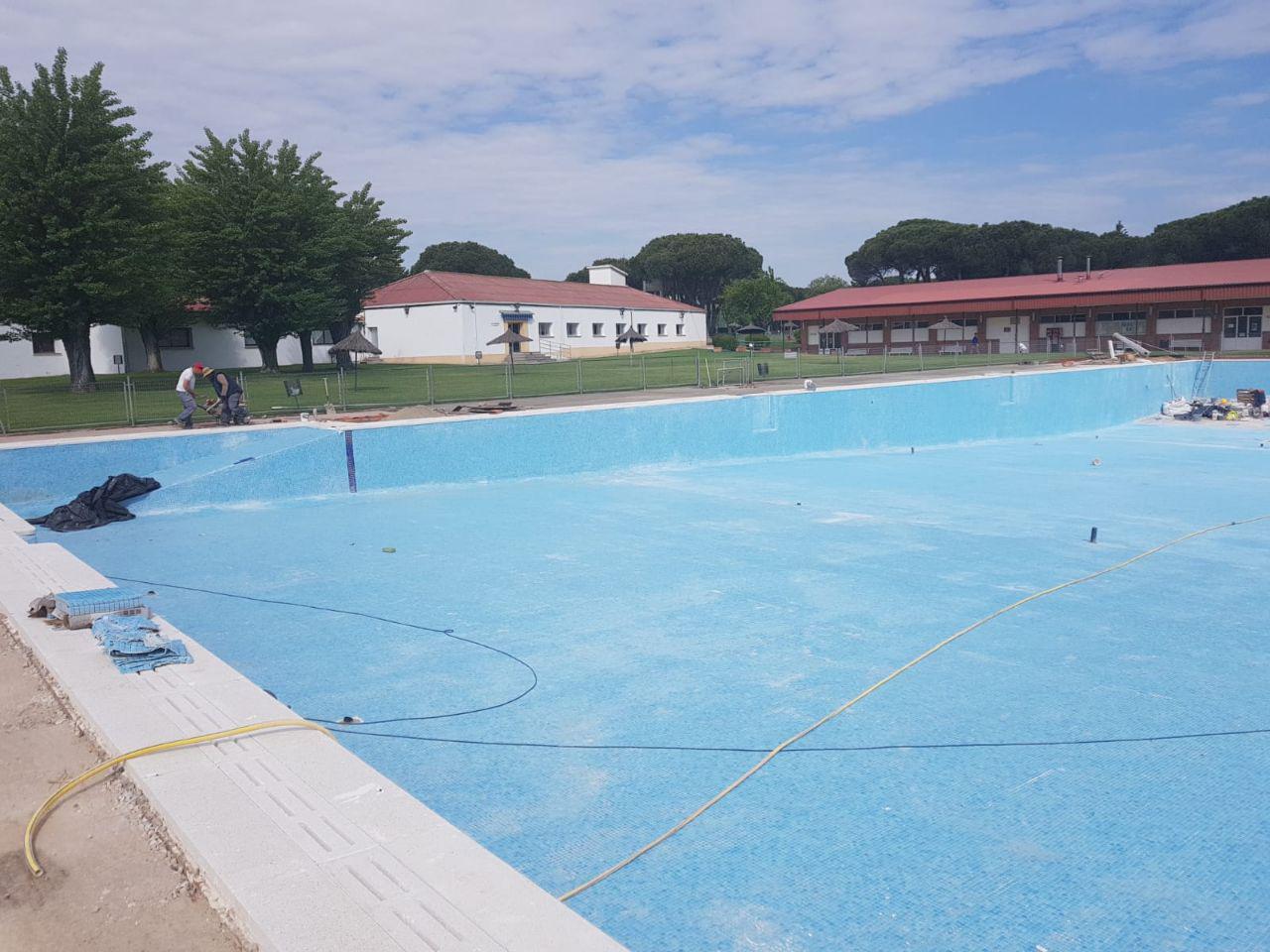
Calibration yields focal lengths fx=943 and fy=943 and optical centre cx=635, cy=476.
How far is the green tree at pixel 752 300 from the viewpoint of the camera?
7662cm

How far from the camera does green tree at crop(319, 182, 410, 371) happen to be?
128ft

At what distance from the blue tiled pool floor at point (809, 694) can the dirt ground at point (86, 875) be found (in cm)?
134

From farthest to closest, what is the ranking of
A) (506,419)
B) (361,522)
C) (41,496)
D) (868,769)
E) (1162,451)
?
(1162,451) → (506,419) → (41,496) → (361,522) → (868,769)

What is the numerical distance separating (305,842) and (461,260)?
9781cm

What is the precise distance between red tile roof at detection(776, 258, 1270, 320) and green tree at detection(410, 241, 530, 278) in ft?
149

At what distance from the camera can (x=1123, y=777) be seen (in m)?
4.48

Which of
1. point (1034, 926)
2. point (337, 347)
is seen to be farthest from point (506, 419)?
point (337, 347)

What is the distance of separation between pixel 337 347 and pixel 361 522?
57.5 feet

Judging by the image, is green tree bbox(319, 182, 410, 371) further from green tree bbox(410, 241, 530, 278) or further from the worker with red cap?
green tree bbox(410, 241, 530, 278)

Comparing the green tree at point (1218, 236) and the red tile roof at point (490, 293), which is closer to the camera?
the red tile roof at point (490, 293)

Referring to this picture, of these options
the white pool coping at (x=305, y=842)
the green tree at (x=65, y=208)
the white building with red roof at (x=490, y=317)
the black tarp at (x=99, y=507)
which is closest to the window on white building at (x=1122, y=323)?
the white building with red roof at (x=490, y=317)

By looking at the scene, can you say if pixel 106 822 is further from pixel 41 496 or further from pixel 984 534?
pixel 41 496

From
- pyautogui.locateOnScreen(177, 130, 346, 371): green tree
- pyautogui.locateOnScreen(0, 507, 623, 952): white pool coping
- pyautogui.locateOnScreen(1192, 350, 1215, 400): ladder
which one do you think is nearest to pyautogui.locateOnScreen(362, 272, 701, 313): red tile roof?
pyautogui.locateOnScreen(177, 130, 346, 371): green tree

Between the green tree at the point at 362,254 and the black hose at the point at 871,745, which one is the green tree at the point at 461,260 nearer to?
the green tree at the point at 362,254
